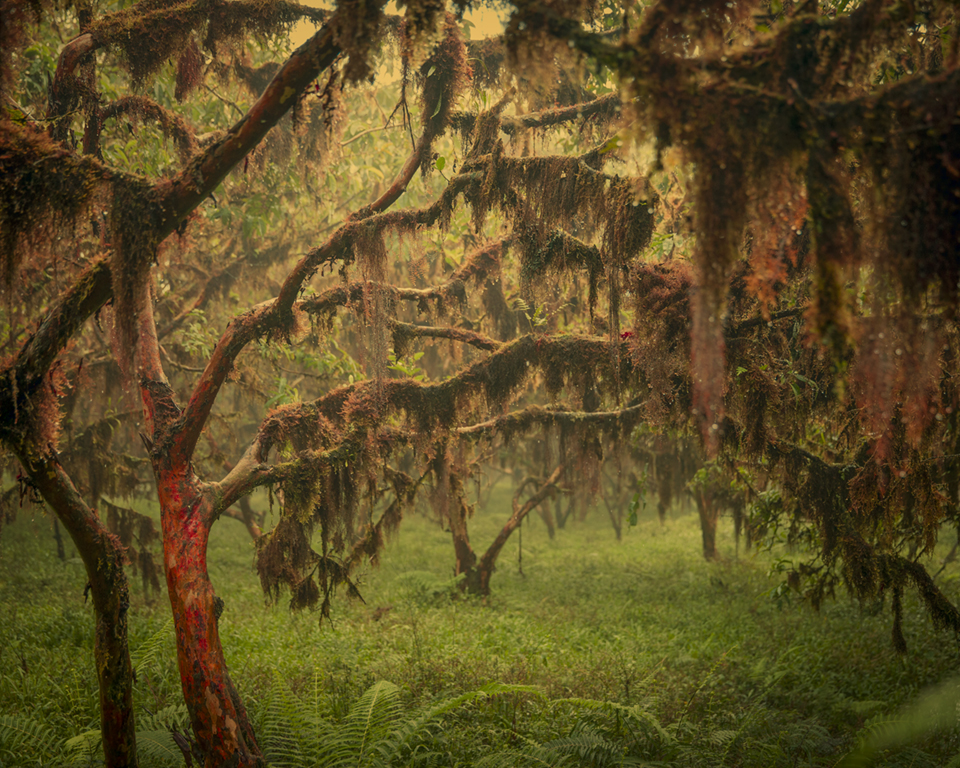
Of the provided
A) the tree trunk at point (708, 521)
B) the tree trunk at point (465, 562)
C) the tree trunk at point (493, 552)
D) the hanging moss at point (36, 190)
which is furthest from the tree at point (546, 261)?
the tree trunk at point (708, 521)

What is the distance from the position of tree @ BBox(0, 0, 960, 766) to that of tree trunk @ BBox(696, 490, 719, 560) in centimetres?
561

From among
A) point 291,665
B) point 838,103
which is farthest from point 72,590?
point 838,103

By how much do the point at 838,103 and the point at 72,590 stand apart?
45.7 feet

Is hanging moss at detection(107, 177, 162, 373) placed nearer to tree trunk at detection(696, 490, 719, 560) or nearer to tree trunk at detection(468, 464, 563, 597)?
tree trunk at detection(468, 464, 563, 597)

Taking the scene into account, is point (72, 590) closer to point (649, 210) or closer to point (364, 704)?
point (364, 704)

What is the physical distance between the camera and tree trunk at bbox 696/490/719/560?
15000 millimetres

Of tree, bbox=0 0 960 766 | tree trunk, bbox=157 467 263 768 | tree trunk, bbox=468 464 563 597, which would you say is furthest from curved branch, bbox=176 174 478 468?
tree trunk, bbox=468 464 563 597

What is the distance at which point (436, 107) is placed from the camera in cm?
646

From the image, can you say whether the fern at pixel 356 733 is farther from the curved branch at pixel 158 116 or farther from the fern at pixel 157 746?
the curved branch at pixel 158 116

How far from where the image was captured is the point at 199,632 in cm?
522

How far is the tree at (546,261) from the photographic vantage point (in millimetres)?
2441

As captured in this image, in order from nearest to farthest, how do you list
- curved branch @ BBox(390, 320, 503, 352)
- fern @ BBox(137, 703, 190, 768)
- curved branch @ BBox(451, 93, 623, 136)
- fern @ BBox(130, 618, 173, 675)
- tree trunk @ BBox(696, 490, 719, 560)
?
fern @ BBox(137, 703, 190, 768)
fern @ BBox(130, 618, 173, 675)
curved branch @ BBox(451, 93, 623, 136)
curved branch @ BBox(390, 320, 503, 352)
tree trunk @ BBox(696, 490, 719, 560)

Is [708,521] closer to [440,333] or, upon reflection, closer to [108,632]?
[440,333]

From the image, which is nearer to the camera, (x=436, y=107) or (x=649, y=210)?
(x=649, y=210)
